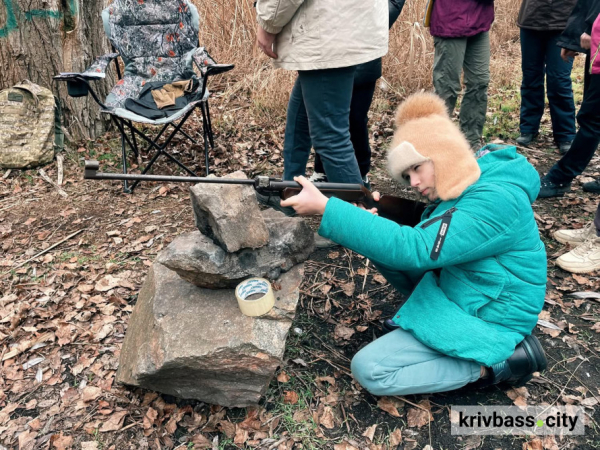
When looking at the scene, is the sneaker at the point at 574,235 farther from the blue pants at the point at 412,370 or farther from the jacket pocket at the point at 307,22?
the jacket pocket at the point at 307,22

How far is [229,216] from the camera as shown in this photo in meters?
2.18

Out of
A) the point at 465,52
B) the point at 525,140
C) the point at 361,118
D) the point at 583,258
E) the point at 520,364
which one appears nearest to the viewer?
the point at 520,364

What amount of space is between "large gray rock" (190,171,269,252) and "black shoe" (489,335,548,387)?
4.33 ft

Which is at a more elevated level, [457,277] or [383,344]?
[457,277]

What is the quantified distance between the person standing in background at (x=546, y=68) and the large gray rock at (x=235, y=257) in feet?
11.1

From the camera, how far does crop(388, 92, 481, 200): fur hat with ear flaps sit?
2.05 metres

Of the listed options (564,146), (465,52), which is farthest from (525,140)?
(465,52)

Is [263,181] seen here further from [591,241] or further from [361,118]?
[591,241]

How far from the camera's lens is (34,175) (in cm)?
463

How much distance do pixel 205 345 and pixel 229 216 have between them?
2.05 ft

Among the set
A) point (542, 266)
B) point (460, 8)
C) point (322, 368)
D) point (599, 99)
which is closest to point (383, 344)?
point (322, 368)

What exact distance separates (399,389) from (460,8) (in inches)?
138

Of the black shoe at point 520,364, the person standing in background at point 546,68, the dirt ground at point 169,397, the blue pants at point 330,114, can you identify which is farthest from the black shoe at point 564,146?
the black shoe at point 520,364

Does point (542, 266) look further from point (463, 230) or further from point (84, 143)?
point (84, 143)
